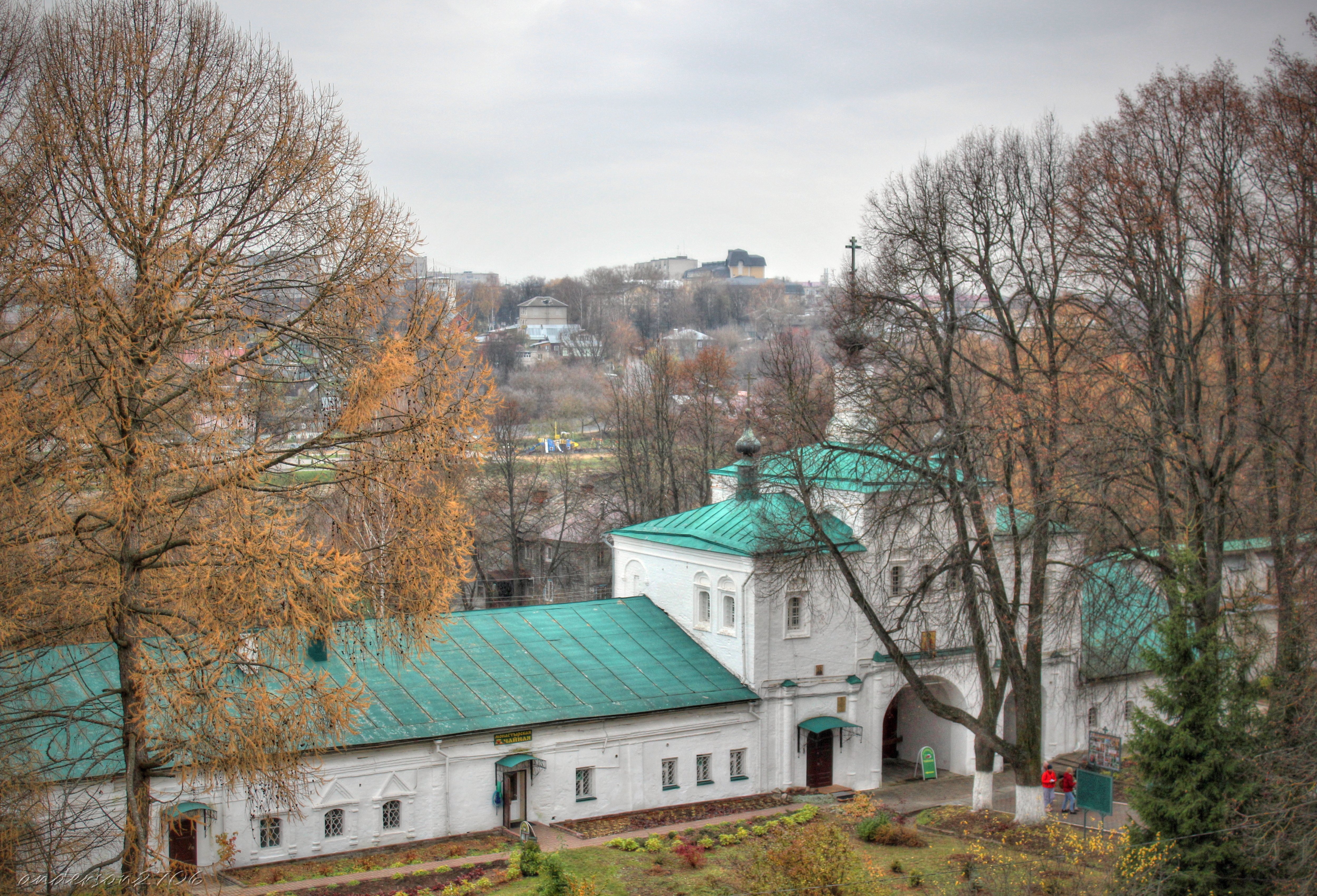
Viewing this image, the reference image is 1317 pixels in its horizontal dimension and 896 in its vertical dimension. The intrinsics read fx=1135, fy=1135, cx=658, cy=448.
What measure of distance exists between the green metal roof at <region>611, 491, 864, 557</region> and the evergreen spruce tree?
677 cm

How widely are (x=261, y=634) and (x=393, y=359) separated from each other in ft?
10.4

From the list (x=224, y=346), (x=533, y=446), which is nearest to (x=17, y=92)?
(x=224, y=346)

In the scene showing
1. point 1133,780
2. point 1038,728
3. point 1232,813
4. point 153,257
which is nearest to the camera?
point 153,257

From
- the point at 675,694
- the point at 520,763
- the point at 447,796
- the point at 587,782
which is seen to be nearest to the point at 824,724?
the point at 675,694

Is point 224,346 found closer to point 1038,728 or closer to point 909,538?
point 909,538

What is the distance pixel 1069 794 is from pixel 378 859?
539 inches

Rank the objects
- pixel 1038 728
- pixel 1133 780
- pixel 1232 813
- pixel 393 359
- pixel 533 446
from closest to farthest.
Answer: pixel 393 359 → pixel 1232 813 → pixel 1133 780 → pixel 1038 728 → pixel 533 446

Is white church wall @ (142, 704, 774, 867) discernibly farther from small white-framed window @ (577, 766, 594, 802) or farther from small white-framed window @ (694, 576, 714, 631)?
small white-framed window @ (694, 576, 714, 631)

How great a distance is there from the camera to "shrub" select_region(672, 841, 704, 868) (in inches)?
708

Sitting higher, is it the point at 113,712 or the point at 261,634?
the point at 261,634

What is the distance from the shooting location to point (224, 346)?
37.6ft

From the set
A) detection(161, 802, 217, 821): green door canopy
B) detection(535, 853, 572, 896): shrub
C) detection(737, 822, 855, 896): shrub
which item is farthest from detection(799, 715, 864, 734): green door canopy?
detection(161, 802, 217, 821): green door canopy

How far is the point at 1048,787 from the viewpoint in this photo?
2248cm

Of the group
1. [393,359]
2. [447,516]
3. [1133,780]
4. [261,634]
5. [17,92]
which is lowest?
[1133,780]
